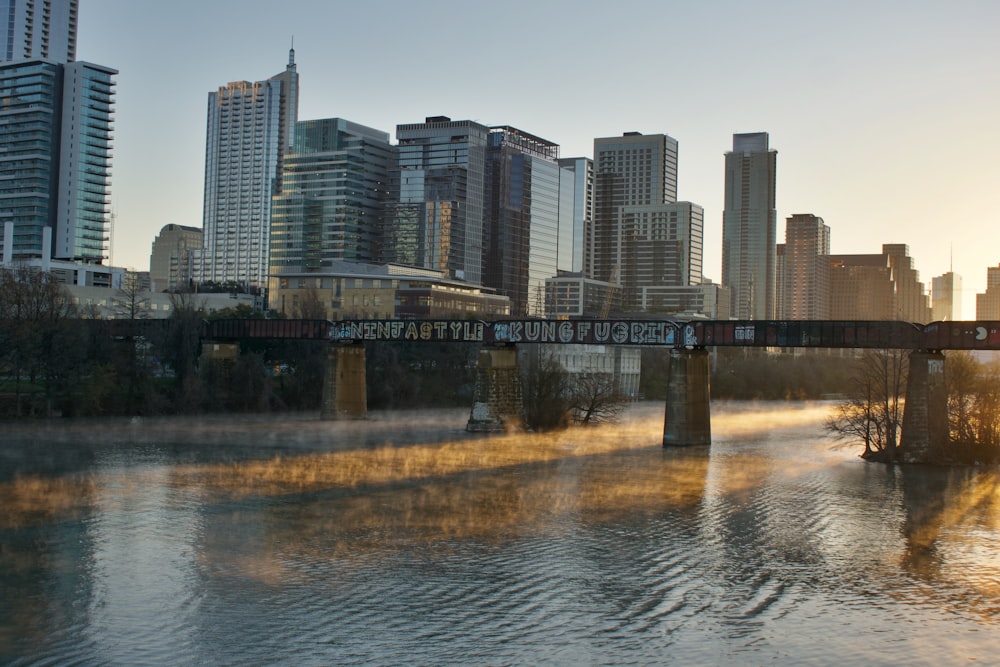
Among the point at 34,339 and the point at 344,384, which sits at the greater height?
the point at 34,339

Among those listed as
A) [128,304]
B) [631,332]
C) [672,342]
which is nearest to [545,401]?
[631,332]

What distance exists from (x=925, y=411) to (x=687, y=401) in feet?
56.9

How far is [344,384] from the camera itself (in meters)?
100

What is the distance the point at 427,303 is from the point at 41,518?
490ft

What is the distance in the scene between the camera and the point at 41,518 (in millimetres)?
43812

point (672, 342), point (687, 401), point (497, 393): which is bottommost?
point (497, 393)

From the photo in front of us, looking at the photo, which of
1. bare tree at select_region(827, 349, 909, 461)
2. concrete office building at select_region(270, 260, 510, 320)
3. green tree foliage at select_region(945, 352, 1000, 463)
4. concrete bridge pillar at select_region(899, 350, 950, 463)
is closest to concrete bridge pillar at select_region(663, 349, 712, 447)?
bare tree at select_region(827, 349, 909, 461)

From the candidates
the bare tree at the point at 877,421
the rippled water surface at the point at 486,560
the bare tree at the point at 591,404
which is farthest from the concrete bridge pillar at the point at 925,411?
the bare tree at the point at 591,404

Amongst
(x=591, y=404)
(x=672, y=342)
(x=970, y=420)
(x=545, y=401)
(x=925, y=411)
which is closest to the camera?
(x=925, y=411)

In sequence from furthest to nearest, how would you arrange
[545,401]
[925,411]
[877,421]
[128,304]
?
[128,304] → [545,401] → [877,421] → [925,411]

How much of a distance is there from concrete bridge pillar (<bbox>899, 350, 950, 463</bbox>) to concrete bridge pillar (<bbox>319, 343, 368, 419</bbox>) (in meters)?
50.5

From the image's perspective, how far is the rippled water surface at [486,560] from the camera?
28.8 metres

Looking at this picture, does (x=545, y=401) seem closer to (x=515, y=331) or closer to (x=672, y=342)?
(x=515, y=331)

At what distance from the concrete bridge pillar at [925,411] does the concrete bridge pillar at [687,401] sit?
15315mm
